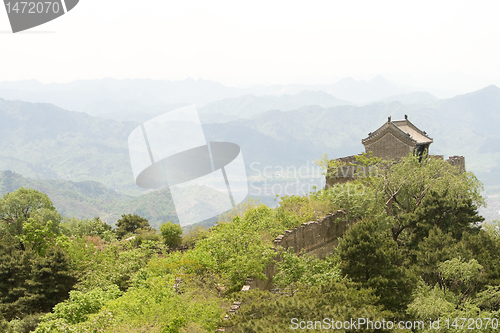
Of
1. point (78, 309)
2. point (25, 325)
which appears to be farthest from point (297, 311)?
point (25, 325)

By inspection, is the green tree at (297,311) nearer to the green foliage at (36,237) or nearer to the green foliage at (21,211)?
the green foliage at (36,237)

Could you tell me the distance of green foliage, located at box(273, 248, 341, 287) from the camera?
14258mm

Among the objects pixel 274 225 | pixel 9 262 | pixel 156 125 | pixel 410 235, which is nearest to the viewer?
pixel 274 225

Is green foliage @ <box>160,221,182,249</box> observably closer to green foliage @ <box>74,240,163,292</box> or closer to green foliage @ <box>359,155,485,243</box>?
green foliage @ <box>74,240,163,292</box>

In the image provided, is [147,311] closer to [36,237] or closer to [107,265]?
[107,265]

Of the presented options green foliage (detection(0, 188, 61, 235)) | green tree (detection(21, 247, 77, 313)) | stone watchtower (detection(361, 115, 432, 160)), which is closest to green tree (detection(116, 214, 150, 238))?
green foliage (detection(0, 188, 61, 235))

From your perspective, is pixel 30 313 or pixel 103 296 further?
pixel 30 313

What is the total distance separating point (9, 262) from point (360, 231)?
17.9 m

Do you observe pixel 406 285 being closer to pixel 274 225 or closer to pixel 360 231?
pixel 360 231

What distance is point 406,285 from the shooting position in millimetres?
14930

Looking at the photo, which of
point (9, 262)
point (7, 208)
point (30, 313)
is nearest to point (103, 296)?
point (30, 313)

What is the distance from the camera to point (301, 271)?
14.7 meters

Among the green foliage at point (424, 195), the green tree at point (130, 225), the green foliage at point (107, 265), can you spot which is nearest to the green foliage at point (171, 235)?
the green foliage at point (107, 265)

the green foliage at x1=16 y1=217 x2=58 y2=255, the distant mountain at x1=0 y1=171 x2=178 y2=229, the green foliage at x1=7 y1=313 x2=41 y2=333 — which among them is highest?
the green foliage at x1=16 y1=217 x2=58 y2=255
